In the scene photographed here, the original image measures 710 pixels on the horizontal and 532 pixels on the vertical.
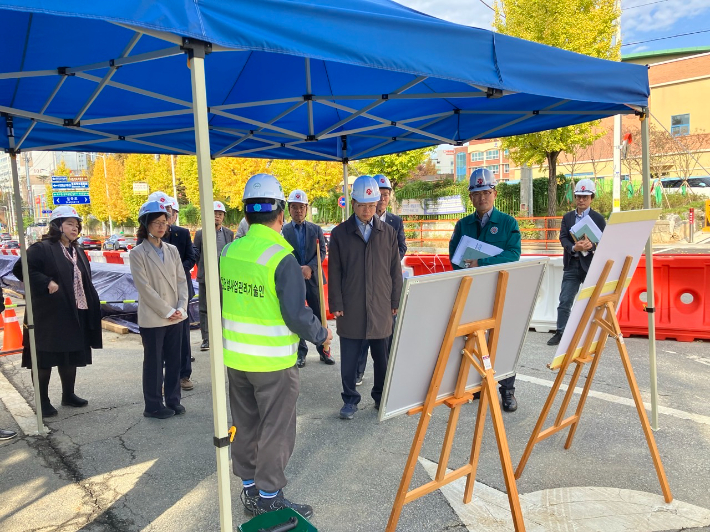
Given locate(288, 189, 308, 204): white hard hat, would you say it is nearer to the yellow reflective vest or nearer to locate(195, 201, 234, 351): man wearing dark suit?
locate(195, 201, 234, 351): man wearing dark suit

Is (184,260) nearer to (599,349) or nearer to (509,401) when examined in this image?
(509,401)

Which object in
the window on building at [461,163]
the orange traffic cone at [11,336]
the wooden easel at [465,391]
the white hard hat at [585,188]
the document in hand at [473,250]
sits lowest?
the orange traffic cone at [11,336]

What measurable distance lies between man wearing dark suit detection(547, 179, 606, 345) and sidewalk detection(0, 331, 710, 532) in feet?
5.29

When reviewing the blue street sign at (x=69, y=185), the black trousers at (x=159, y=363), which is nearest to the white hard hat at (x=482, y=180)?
the black trousers at (x=159, y=363)

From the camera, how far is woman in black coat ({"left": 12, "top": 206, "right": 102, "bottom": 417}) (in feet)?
15.1

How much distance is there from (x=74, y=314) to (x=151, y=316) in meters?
0.78

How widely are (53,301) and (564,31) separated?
19.1 m

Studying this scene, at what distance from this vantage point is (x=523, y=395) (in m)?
5.04

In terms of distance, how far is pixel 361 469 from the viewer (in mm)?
3658

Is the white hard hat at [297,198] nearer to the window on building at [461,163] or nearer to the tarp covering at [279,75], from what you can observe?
the tarp covering at [279,75]

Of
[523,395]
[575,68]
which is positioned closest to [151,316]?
[523,395]

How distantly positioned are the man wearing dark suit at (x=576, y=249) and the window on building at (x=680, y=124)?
37.8 meters

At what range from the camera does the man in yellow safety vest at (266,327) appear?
2.80m

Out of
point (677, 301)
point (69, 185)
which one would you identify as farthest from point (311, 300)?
point (69, 185)
